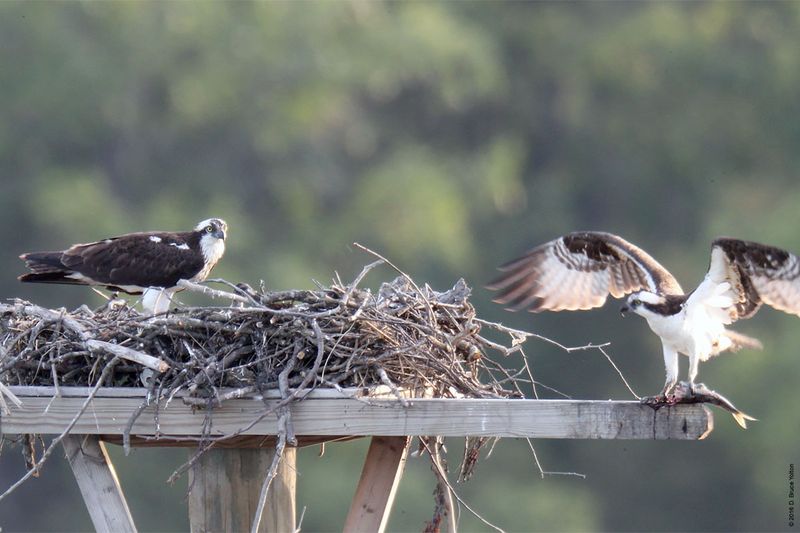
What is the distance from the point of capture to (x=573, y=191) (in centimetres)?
2250

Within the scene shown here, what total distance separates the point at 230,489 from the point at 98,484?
18.2 inches

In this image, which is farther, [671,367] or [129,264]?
[129,264]

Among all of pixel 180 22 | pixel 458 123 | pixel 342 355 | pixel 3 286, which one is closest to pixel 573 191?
pixel 458 123

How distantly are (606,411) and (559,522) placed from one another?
1486 centimetres

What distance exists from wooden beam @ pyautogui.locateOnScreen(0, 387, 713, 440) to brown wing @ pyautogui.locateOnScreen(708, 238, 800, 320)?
1.41 m

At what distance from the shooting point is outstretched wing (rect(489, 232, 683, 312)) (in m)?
7.31

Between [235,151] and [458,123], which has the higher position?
[458,123]

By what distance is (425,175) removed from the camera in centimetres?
2059

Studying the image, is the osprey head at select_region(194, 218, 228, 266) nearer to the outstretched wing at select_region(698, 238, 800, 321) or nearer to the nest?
the nest

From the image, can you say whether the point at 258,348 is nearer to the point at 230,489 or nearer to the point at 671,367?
the point at 230,489

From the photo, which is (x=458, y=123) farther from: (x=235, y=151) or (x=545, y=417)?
(x=545, y=417)

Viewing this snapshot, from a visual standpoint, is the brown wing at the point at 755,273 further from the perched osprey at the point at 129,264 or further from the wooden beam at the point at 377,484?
the perched osprey at the point at 129,264

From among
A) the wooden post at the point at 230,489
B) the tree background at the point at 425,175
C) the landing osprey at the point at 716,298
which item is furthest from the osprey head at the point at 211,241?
the tree background at the point at 425,175

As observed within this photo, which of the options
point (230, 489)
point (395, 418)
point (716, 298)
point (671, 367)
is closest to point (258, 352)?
point (230, 489)
